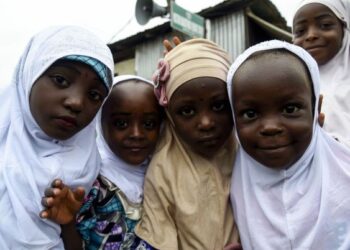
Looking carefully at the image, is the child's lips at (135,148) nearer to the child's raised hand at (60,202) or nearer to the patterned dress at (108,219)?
the patterned dress at (108,219)

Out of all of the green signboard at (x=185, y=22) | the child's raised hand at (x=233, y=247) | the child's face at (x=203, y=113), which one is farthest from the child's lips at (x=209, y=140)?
the green signboard at (x=185, y=22)

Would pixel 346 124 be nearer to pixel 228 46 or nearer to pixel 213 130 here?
pixel 213 130

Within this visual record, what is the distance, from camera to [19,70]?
6.74 feet

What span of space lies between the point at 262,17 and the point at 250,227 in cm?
730

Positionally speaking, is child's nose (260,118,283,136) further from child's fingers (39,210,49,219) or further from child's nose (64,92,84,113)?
child's fingers (39,210,49,219)

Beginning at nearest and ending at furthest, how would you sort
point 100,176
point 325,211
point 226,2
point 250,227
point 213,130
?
point 325,211, point 250,227, point 213,130, point 100,176, point 226,2

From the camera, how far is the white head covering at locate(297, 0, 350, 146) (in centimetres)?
228

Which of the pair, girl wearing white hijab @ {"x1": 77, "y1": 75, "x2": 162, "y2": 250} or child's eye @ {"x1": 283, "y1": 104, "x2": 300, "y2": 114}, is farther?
girl wearing white hijab @ {"x1": 77, "y1": 75, "x2": 162, "y2": 250}

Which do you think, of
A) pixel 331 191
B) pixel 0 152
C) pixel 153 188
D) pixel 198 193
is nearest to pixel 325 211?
pixel 331 191

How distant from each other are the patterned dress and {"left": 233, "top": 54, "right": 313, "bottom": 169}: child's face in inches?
28.3

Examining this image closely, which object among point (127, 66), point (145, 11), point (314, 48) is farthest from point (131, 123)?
point (127, 66)

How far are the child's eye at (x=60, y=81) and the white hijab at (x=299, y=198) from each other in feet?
2.58

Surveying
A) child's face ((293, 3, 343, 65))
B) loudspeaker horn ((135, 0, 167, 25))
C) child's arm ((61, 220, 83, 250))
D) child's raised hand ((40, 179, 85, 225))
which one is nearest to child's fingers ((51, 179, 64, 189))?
child's raised hand ((40, 179, 85, 225))

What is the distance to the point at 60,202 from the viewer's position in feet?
5.69
